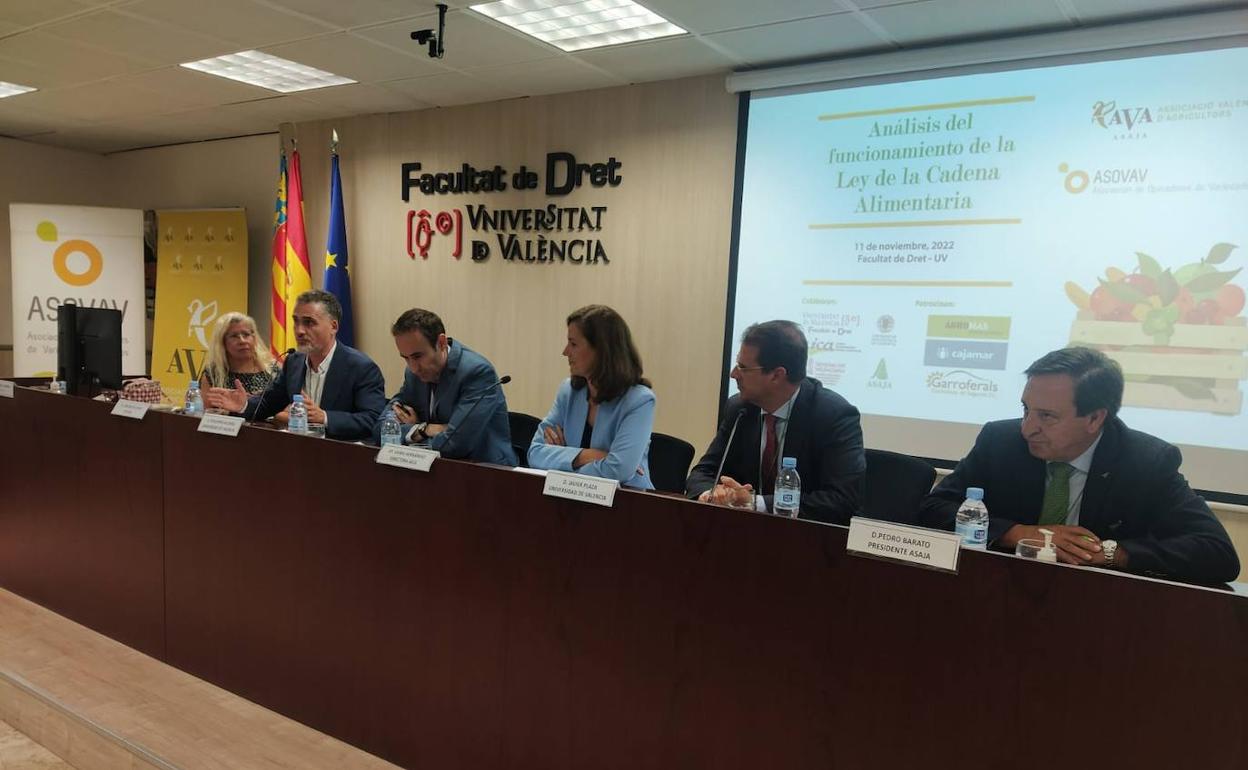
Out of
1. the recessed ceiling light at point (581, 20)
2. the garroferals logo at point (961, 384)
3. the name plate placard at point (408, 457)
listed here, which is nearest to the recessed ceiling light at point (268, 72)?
the recessed ceiling light at point (581, 20)

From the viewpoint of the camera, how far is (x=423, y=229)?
5266 mm

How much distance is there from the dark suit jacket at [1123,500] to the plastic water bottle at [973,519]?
0.14m

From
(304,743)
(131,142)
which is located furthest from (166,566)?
(131,142)

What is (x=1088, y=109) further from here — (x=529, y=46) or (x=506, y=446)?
(x=506, y=446)

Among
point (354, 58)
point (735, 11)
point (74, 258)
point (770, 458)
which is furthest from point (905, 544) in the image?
point (74, 258)

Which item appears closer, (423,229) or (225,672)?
(225,672)

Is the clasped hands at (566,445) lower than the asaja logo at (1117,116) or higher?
lower

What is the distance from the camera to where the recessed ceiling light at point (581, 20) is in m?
3.40

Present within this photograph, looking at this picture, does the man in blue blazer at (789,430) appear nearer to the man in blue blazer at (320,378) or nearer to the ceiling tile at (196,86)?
the man in blue blazer at (320,378)

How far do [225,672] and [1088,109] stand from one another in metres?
3.77

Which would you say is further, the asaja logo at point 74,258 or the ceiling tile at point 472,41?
the asaja logo at point 74,258

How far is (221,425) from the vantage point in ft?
7.31

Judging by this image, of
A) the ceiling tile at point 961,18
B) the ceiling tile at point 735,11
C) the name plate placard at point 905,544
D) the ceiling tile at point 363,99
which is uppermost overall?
the ceiling tile at point 961,18

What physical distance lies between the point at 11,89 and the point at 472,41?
3.61 meters
